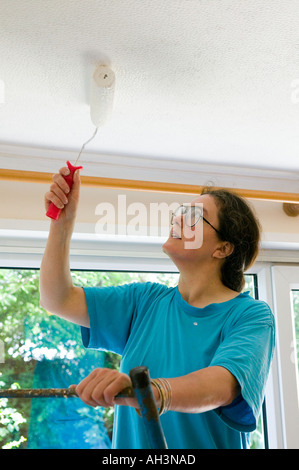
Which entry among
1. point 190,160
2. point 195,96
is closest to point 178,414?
point 195,96

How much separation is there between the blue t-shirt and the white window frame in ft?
2.07

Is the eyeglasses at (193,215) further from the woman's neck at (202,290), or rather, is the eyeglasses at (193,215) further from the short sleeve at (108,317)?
the short sleeve at (108,317)

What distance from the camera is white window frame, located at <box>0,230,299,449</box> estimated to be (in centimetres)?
183

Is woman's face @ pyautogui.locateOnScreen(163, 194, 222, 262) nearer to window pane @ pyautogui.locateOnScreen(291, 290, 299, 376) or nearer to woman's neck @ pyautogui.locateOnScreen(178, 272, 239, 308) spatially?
woman's neck @ pyautogui.locateOnScreen(178, 272, 239, 308)

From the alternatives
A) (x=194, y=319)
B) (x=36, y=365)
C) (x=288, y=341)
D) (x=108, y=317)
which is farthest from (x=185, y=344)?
(x=288, y=341)

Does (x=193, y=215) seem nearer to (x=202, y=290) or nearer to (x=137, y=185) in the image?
(x=202, y=290)

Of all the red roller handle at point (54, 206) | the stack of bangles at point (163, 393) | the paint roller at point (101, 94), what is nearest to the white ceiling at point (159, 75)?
the paint roller at point (101, 94)

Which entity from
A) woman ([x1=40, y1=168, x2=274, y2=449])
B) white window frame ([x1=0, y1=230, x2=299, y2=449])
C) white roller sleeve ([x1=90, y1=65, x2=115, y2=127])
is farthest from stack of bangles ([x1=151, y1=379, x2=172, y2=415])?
white window frame ([x1=0, y1=230, x2=299, y2=449])

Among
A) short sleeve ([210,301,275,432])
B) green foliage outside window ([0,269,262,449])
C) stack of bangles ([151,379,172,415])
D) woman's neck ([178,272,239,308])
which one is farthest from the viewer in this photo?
green foliage outside window ([0,269,262,449])

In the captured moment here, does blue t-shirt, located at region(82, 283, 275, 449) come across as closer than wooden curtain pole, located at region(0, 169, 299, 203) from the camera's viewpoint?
Yes

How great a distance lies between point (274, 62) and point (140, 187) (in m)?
0.63

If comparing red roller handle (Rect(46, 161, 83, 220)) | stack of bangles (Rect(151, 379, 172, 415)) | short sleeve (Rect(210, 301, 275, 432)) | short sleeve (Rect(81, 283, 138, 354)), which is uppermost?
red roller handle (Rect(46, 161, 83, 220))

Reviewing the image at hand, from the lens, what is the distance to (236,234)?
49.5 inches
